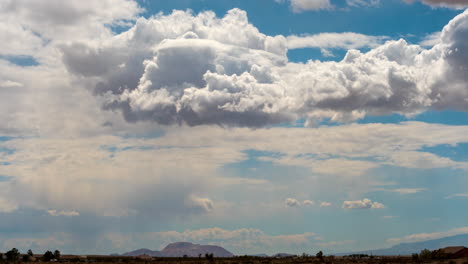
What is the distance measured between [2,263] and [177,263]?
54845 mm

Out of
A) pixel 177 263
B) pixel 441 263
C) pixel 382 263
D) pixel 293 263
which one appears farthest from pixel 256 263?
pixel 441 263

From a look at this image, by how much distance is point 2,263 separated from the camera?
17625cm

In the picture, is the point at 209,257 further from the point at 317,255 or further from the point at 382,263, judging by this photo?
the point at 382,263

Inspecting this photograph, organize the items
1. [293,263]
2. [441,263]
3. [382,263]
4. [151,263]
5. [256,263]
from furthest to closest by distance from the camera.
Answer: [151,263]
[256,263]
[293,263]
[382,263]
[441,263]

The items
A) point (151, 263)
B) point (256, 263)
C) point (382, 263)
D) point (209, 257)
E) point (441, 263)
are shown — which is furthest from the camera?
point (209, 257)

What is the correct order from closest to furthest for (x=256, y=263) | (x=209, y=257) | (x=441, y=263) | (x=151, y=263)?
(x=441, y=263) < (x=256, y=263) < (x=151, y=263) < (x=209, y=257)

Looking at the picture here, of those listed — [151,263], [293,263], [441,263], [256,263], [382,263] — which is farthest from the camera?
[151,263]

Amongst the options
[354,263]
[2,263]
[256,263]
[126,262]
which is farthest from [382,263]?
[2,263]

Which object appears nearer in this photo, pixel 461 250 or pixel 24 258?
pixel 461 250

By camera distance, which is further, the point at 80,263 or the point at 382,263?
the point at 80,263

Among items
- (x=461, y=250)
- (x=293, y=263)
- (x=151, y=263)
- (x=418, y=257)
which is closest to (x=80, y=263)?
(x=151, y=263)

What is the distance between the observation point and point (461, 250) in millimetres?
154250

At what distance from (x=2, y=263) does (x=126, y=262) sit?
128ft

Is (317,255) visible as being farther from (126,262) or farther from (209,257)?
(126,262)
